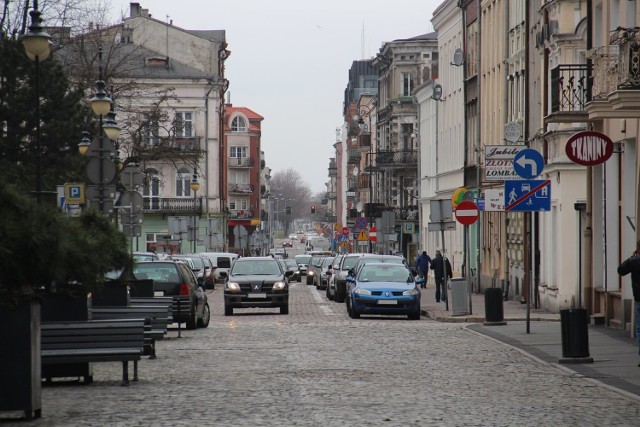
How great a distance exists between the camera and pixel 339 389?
55.2 ft

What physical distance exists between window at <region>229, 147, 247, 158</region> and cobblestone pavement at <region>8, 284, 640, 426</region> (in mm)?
153090

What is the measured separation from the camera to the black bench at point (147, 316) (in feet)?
69.3

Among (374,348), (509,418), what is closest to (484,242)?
(374,348)

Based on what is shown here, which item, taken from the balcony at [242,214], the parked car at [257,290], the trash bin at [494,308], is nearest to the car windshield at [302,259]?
the balcony at [242,214]

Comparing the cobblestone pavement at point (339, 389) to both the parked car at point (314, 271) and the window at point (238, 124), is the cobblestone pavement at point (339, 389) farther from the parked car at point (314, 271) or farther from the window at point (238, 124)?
the window at point (238, 124)

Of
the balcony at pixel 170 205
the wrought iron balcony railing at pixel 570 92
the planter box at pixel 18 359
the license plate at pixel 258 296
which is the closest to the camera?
the planter box at pixel 18 359

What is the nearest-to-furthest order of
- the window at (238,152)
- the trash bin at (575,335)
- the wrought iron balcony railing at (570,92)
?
1. the trash bin at (575,335)
2. the wrought iron balcony railing at (570,92)
3. the window at (238,152)

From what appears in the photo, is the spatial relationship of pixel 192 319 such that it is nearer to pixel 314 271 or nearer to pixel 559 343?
pixel 559 343

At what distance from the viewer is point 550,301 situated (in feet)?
139

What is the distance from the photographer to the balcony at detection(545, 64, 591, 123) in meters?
31.0

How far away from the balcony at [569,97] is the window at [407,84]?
7504cm

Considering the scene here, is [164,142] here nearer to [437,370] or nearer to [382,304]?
[382,304]

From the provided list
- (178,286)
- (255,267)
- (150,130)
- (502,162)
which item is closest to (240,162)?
(150,130)

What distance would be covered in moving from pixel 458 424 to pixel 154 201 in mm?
94452
